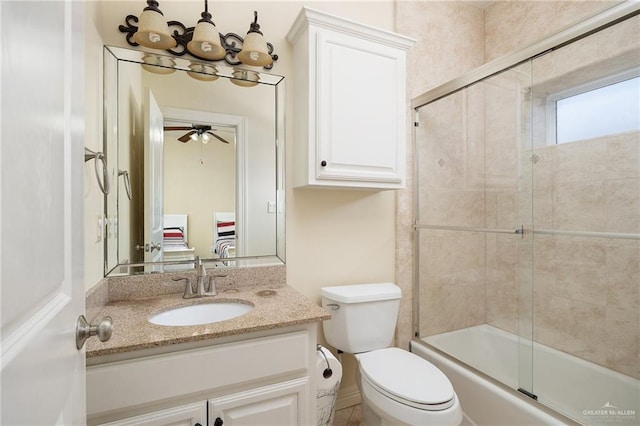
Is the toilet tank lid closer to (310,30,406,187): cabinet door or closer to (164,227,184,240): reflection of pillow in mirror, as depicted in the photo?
(310,30,406,187): cabinet door

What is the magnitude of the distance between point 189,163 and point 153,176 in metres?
0.17

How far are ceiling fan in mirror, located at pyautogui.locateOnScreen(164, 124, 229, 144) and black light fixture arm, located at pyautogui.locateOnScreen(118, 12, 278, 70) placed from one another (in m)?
0.33

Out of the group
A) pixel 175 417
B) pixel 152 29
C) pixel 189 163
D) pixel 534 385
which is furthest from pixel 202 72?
pixel 534 385

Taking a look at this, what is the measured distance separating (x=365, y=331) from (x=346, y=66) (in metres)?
1.37

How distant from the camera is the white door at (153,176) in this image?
1513 mm

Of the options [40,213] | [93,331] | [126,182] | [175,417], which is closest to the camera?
[40,213]

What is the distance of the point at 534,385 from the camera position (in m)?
1.51

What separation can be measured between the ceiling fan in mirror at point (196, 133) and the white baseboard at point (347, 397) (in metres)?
1.61

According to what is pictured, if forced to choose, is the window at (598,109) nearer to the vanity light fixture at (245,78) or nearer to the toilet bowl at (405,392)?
the toilet bowl at (405,392)

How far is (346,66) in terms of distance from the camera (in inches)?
63.6

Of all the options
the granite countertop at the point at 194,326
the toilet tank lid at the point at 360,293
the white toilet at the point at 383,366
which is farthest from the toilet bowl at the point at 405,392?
the granite countertop at the point at 194,326

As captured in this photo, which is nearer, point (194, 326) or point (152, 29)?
point (194, 326)

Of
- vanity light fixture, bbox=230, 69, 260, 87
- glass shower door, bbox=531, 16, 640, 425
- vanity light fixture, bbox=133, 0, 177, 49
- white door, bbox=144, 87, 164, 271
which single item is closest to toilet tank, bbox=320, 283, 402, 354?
glass shower door, bbox=531, 16, 640, 425

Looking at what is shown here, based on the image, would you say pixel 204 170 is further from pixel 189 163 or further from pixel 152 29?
pixel 152 29
